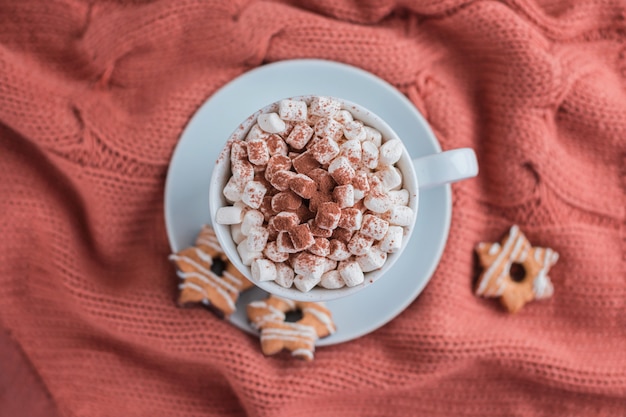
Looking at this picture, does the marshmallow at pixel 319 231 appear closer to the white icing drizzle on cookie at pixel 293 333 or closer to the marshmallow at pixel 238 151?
the marshmallow at pixel 238 151

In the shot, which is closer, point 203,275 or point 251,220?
point 251,220

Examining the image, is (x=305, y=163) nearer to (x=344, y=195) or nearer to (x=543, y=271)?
(x=344, y=195)

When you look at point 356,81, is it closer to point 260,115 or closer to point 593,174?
point 260,115

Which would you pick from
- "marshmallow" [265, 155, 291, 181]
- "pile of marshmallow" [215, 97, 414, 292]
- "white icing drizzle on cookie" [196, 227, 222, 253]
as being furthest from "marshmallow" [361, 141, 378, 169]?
"white icing drizzle on cookie" [196, 227, 222, 253]

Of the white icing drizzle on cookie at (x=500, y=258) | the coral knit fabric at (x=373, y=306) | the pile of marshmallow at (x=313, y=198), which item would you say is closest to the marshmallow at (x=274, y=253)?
the pile of marshmallow at (x=313, y=198)

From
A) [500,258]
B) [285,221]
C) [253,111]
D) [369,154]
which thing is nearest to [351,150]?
[369,154]

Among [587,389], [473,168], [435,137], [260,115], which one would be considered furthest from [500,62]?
[587,389]
